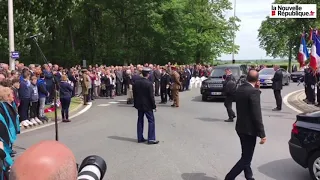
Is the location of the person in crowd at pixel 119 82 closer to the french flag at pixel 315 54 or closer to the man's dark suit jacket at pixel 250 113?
the french flag at pixel 315 54

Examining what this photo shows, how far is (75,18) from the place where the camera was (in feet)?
153

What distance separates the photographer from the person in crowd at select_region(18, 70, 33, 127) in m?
10.8

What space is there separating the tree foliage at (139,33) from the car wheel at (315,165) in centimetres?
3459

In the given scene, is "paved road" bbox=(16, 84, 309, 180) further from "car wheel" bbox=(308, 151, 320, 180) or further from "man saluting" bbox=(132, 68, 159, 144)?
"car wheel" bbox=(308, 151, 320, 180)

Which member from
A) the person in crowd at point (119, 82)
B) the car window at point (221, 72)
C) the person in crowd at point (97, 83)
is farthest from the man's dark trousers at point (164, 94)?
the person in crowd at point (119, 82)

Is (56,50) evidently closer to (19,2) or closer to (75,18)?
(75,18)

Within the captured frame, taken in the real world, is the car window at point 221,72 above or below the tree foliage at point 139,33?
below

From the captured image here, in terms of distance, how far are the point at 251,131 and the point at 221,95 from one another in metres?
13.0

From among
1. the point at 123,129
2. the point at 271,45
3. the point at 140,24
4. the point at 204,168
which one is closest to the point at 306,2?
the point at 140,24

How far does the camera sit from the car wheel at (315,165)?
18.5 ft

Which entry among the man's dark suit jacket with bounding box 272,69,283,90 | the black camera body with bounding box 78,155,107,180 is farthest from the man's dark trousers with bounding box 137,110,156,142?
the man's dark suit jacket with bounding box 272,69,283,90

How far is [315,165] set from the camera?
223 inches

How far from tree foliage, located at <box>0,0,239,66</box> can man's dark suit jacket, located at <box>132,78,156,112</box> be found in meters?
30.9

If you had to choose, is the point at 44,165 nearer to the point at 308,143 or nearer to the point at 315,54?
the point at 308,143
